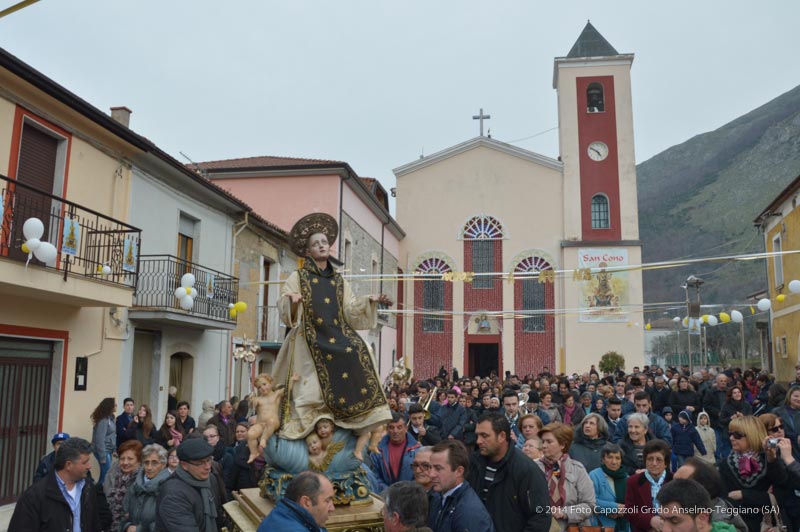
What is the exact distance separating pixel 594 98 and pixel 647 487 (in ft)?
100.0

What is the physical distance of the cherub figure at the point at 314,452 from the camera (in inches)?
167

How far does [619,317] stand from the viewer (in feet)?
99.4

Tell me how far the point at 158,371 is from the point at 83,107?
18.2 feet

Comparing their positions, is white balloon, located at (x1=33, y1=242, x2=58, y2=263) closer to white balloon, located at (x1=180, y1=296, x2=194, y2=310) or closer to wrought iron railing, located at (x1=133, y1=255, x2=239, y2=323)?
white balloon, located at (x1=180, y1=296, x2=194, y2=310)

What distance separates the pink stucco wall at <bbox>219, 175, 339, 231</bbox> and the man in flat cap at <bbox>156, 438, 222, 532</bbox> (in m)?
20.4

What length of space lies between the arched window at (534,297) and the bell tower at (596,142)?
1.98 metres

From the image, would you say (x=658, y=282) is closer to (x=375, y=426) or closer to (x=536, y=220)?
(x=536, y=220)

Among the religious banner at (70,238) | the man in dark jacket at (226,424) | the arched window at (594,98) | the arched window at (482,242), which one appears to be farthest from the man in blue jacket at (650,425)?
the arched window at (594,98)

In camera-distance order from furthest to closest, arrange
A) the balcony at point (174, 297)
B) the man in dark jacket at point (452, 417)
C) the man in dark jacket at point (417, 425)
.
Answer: the balcony at point (174, 297) < the man in dark jacket at point (452, 417) < the man in dark jacket at point (417, 425)

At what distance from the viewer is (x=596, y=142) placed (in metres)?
32.1

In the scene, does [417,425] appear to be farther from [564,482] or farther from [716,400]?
[716,400]

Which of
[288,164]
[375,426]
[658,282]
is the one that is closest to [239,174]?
[288,164]

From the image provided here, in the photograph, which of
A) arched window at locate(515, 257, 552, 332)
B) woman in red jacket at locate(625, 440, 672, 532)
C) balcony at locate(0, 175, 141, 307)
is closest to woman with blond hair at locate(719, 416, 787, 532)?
woman in red jacket at locate(625, 440, 672, 532)

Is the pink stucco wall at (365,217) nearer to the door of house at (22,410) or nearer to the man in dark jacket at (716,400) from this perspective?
the door of house at (22,410)
